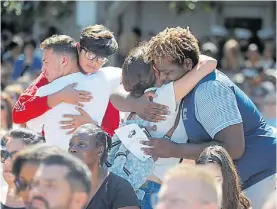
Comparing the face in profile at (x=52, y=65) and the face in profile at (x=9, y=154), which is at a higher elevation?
the face in profile at (x=52, y=65)

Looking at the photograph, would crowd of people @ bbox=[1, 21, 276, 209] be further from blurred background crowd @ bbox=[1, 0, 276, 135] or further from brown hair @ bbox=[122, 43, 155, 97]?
blurred background crowd @ bbox=[1, 0, 276, 135]


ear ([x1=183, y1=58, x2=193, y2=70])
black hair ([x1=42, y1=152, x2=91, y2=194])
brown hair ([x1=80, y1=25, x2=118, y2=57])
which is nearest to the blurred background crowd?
brown hair ([x1=80, y1=25, x2=118, y2=57])

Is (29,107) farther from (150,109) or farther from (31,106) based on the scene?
(150,109)

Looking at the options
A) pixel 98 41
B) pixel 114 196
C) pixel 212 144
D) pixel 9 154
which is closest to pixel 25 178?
pixel 114 196

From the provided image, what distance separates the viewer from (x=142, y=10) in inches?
761

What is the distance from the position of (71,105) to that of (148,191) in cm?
77

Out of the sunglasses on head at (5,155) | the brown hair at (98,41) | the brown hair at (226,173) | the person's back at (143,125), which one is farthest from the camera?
the brown hair at (98,41)

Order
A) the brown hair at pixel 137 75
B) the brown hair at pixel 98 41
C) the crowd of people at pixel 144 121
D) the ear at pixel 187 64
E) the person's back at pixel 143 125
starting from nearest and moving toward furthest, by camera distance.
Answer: the crowd of people at pixel 144 121
the ear at pixel 187 64
the person's back at pixel 143 125
the brown hair at pixel 137 75
the brown hair at pixel 98 41

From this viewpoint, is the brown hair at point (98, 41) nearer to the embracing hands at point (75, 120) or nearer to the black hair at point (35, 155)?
the embracing hands at point (75, 120)

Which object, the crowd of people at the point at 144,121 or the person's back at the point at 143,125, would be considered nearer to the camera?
the crowd of people at the point at 144,121

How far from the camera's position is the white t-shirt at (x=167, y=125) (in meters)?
4.05

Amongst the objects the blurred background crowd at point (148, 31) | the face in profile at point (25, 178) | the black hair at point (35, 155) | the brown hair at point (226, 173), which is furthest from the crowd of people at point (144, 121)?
the blurred background crowd at point (148, 31)

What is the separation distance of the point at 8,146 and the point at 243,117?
1.37m

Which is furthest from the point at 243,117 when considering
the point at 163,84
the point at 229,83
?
the point at 163,84
